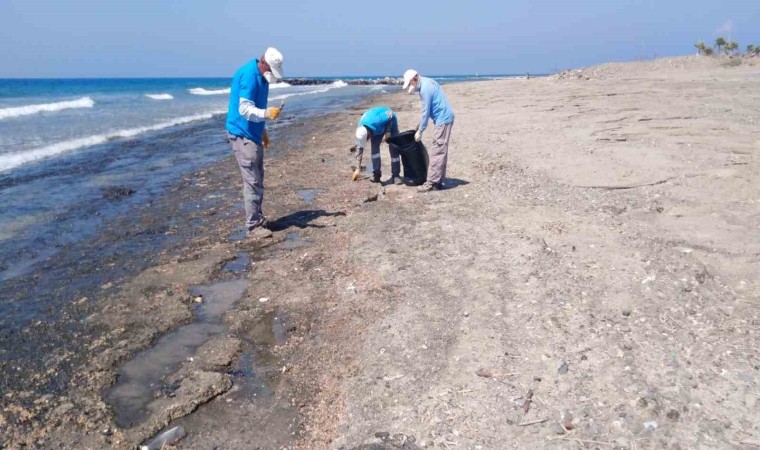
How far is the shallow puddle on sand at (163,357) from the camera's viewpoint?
3.22 metres

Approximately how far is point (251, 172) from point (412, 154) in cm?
273

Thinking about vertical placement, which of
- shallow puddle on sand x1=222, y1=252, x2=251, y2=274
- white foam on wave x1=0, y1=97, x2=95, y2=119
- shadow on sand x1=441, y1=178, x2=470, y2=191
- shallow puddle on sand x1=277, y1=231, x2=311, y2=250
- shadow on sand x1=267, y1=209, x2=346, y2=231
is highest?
white foam on wave x1=0, y1=97, x2=95, y2=119

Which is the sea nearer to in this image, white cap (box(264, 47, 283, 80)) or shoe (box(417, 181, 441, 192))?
white cap (box(264, 47, 283, 80))

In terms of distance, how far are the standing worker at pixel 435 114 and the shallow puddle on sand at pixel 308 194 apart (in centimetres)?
177

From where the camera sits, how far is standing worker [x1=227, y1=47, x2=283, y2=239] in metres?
5.61

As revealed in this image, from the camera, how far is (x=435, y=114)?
7410mm

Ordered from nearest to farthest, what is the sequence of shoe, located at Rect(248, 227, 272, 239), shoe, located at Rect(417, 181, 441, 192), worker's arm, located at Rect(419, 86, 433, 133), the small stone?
the small stone, shoe, located at Rect(248, 227, 272, 239), worker's arm, located at Rect(419, 86, 433, 133), shoe, located at Rect(417, 181, 441, 192)

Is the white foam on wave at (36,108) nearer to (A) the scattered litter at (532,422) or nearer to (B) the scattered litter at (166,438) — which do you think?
(B) the scattered litter at (166,438)

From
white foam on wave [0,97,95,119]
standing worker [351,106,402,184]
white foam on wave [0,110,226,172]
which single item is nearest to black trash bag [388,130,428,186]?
standing worker [351,106,402,184]

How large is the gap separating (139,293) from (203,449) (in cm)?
230

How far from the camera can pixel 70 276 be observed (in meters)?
5.11

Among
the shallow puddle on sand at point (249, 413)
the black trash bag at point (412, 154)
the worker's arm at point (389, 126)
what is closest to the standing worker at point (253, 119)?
the black trash bag at point (412, 154)

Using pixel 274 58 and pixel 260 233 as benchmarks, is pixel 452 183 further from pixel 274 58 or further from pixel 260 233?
pixel 274 58

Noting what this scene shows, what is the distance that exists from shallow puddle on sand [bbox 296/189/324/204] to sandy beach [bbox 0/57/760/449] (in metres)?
0.26
